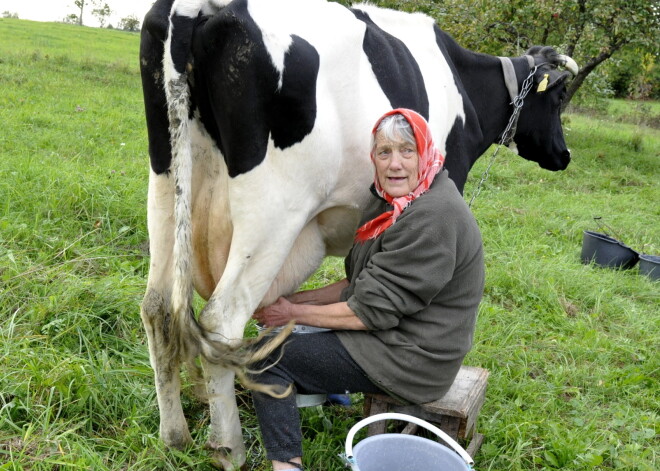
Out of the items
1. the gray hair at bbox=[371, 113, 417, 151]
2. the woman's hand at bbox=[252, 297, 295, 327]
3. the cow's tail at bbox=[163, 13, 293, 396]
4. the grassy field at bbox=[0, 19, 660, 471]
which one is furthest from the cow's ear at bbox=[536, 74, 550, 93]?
the cow's tail at bbox=[163, 13, 293, 396]

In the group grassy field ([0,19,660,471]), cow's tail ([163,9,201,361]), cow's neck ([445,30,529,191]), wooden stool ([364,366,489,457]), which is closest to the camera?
cow's tail ([163,9,201,361])

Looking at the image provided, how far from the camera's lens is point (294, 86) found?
2.13 meters

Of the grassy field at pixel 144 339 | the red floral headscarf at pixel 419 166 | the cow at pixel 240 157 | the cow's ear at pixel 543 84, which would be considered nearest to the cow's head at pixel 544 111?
the cow's ear at pixel 543 84

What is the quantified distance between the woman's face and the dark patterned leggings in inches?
24.0

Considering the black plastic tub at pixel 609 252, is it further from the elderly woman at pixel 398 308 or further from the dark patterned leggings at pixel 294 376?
the dark patterned leggings at pixel 294 376

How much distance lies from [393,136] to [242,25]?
2.10 ft

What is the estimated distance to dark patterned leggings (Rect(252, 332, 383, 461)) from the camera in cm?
229

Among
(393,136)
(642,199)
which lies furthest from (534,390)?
(642,199)

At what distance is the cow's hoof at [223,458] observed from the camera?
249 cm

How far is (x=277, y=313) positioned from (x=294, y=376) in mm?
249

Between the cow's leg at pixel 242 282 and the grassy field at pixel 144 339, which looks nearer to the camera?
the cow's leg at pixel 242 282

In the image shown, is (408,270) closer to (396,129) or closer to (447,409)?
(396,129)

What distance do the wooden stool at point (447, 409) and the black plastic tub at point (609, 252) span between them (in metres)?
3.03

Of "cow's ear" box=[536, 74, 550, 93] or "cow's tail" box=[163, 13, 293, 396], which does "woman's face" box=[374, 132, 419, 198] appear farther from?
"cow's ear" box=[536, 74, 550, 93]
